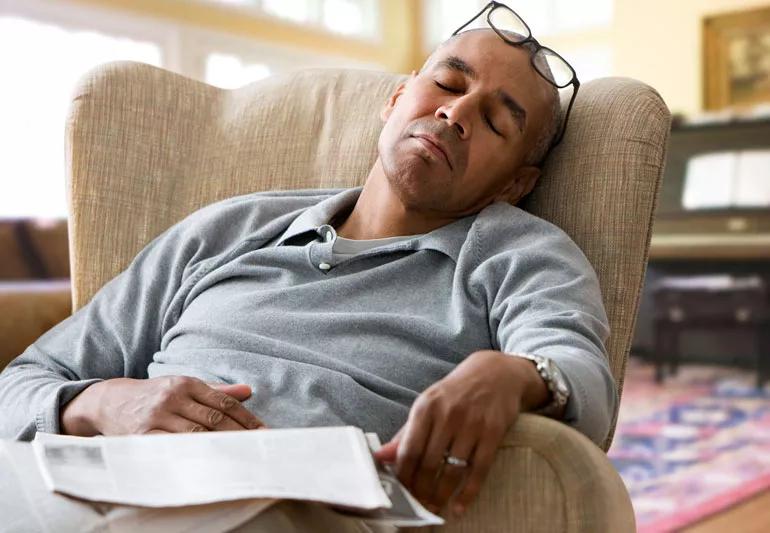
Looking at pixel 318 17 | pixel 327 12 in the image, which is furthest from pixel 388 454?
pixel 327 12

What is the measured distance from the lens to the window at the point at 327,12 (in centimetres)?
780

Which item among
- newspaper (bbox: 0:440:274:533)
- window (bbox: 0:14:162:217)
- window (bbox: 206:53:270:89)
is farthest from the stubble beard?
window (bbox: 206:53:270:89)

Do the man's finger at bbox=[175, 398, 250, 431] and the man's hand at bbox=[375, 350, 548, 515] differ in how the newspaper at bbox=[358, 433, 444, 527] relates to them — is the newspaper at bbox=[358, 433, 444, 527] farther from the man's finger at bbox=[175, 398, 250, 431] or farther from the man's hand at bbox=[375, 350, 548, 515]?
the man's finger at bbox=[175, 398, 250, 431]

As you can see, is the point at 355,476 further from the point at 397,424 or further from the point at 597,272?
the point at 597,272

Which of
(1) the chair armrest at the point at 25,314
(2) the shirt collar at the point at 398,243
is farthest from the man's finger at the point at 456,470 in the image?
(1) the chair armrest at the point at 25,314

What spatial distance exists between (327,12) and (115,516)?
315 inches

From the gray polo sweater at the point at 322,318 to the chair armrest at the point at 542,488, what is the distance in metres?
0.12

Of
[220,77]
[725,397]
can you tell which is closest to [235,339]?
[725,397]

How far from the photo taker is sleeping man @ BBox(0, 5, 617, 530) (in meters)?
1.07

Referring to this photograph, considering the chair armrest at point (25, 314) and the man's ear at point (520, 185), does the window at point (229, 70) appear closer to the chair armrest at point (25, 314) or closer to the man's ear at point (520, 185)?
the chair armrest at point (25, 314)


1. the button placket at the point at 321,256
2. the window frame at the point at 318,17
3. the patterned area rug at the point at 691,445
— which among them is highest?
the button placket at the point at 321,256

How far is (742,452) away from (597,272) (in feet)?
8.46

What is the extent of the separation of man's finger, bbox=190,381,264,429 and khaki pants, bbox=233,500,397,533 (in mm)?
207

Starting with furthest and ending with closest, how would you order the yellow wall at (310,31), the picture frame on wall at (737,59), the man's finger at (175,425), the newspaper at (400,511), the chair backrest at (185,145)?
the yellow wall at (310,31) → the picture frame on wall at (737,59) → the chair backrest at (185,145) → the man's finger at (175,425) → the newspaper at (400,511)
